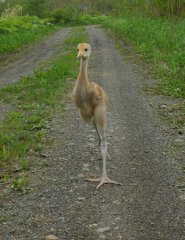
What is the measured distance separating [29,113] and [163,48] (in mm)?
10753

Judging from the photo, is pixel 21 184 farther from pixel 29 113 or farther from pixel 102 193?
pixel 29 113

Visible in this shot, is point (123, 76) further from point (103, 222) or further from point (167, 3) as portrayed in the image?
point (167, 3)

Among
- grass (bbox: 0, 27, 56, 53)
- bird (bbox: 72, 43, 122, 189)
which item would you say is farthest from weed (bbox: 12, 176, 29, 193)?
grass (bbox: 0, 27, 56, 53)

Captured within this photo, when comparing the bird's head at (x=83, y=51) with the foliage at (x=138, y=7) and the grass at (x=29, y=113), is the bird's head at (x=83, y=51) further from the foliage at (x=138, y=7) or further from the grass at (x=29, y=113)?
the foliage at (x=138, y=7)

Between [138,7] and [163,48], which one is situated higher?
[138,7]

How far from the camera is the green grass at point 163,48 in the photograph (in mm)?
13416

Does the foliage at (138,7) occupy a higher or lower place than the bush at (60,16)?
higher

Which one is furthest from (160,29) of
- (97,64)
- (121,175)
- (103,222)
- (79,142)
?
(103,222)

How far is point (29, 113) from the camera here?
10617 mm

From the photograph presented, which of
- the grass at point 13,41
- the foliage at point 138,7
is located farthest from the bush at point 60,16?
the grass at point 13,41

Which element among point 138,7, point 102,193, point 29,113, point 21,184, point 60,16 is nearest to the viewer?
point 102,193

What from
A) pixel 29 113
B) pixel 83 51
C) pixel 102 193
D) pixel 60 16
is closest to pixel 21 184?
pixel 102 193

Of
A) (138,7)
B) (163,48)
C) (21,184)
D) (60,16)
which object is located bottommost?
(60,16)

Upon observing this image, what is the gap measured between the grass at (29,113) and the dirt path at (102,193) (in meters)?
0.32
